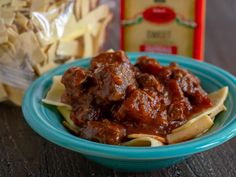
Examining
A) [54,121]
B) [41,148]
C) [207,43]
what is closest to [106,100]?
[54,121]

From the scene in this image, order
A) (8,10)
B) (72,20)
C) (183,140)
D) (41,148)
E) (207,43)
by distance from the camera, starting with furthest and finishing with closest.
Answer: (207,43), (72,20), (8,10), (41,148), (183,140)

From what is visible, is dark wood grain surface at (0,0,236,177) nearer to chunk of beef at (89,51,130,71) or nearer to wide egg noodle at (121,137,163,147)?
wide egg noodle at (121,137,163,147)

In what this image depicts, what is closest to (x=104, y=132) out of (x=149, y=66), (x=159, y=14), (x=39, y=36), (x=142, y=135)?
(x=142, y=135)

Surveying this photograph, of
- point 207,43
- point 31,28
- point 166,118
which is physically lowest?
point 207,43

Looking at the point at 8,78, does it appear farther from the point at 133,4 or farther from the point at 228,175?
the point at 228,175

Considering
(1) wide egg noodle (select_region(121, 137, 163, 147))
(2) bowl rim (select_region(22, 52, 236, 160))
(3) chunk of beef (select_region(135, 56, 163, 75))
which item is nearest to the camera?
(2) bowl rim (select_region(22, 52, 236, 160))

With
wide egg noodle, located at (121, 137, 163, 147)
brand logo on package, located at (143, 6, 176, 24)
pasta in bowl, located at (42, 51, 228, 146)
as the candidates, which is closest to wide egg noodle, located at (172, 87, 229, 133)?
pasta in bowl, located at (42, 51, 228, 146)

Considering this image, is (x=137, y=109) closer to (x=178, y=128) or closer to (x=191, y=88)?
(x=178, y=128)
